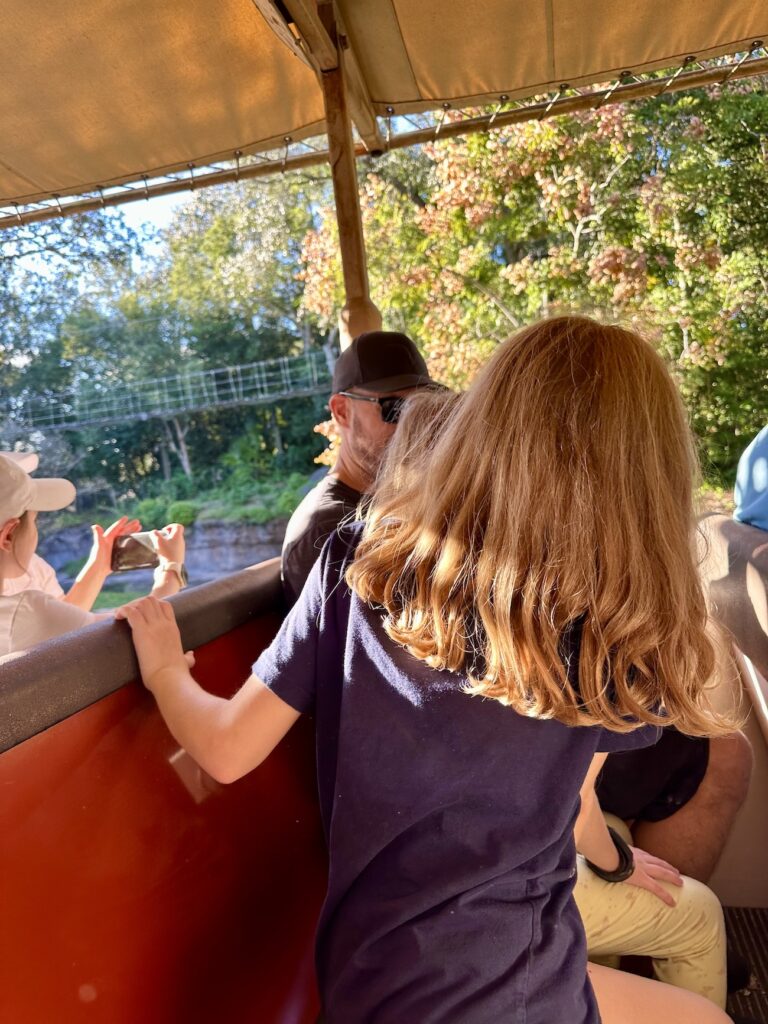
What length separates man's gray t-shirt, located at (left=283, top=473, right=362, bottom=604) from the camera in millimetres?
1430

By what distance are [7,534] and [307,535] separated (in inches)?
19.4

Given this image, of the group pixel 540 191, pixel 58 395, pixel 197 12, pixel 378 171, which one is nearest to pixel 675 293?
pixel 540 191

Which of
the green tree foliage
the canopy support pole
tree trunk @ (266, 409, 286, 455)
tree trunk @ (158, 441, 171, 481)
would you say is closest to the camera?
the canopy support pole

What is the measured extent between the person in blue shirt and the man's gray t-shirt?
1006mm

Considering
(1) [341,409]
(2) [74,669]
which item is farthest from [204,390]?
(2) [74,669]

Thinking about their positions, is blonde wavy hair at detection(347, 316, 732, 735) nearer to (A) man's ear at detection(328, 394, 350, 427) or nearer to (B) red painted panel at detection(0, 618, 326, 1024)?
(B) red painted panel at detection(0, 618, 326, 1024)

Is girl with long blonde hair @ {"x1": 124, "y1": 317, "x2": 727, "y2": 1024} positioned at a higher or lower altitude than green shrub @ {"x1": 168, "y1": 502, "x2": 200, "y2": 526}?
higher

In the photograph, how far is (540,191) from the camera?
8.62 meters

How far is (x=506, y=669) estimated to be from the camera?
751 mm

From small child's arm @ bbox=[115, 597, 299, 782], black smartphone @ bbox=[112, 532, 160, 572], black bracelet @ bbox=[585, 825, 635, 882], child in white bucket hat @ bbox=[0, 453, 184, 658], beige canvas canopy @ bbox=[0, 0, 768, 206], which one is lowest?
black bracelet @ bbox=[585, 825, 635, 882]

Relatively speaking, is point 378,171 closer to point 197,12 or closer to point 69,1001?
point 197,12

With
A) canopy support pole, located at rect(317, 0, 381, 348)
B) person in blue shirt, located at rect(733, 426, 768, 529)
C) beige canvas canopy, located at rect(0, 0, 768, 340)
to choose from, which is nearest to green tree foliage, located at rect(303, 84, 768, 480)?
beige canvas canopy, located at rect(0, 0, 768, 340)

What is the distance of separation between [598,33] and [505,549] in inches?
84.7

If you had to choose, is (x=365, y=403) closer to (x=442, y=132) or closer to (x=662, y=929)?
(x=662, y=929)
